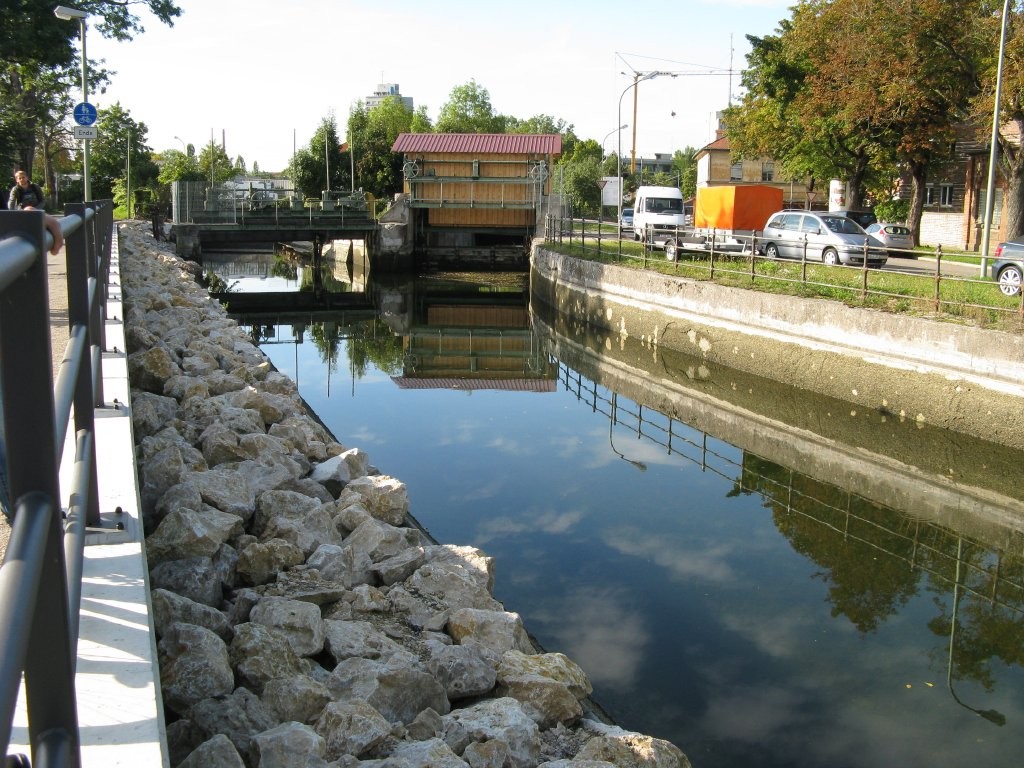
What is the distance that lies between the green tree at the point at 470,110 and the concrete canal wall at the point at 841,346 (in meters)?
73.4

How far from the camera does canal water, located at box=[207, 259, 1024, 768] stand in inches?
265

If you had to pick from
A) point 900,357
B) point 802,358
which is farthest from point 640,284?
point 900,357

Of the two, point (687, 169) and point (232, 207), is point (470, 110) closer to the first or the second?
point (687, 169)

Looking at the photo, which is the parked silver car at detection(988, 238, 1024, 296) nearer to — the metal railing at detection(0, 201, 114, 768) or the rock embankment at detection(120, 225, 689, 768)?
the rock embankment at detection(120, 225, 689, 768)

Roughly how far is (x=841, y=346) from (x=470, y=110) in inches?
3349

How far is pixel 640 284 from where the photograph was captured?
22609mm

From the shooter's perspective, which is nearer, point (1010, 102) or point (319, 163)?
point (1010, 102)

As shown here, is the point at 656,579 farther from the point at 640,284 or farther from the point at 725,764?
the point at 640,284

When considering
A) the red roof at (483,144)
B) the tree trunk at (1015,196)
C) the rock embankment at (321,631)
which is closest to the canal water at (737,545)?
the rock embankment at (321,631)

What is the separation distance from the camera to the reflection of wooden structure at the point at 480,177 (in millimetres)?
38719

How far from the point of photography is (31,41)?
86.2 feet

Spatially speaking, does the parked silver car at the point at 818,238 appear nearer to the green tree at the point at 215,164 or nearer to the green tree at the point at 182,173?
the green tree at the point at 182,173

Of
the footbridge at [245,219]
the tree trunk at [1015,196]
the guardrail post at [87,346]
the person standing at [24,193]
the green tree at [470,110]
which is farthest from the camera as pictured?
the green tree at [470,110]

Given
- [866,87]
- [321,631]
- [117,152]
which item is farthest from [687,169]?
[321,631]
